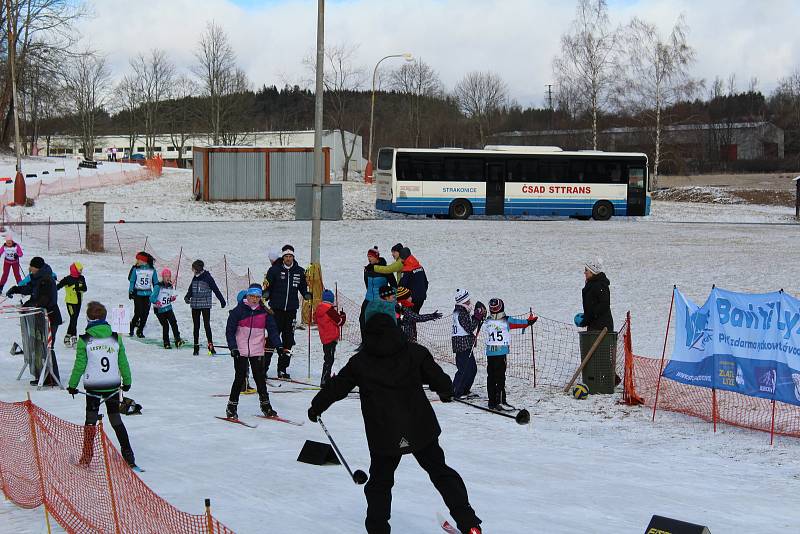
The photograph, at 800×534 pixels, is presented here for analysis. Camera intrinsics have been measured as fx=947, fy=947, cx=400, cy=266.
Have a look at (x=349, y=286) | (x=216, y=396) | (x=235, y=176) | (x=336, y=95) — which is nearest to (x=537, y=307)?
(x=349, y=286)

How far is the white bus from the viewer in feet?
132

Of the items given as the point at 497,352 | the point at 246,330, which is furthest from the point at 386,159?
the point at 246,330

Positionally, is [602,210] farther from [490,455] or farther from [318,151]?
[490,455]

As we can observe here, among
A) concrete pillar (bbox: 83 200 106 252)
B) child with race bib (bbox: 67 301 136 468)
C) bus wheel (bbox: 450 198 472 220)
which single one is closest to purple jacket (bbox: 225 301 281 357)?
child with race bib (bbox: 67 301 136 468)

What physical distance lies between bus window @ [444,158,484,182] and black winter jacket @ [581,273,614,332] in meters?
27.4

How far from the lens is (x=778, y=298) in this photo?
34.8 ft

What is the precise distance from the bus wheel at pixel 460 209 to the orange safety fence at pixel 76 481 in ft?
105

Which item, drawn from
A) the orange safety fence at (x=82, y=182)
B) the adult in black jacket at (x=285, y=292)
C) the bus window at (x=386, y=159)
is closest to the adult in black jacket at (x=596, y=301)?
the adult in black jacket at (x=285, y=292)

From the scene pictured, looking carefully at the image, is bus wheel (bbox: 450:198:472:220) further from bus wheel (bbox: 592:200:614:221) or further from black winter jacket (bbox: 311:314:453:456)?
black winter jacket (bbox: 311:314:453:456)

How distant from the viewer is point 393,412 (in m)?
6.29

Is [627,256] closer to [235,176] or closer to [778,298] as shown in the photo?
[778,298]

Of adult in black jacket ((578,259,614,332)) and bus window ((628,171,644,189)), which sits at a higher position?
bus window ((628,171,644,189))

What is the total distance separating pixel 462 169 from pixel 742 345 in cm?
2997

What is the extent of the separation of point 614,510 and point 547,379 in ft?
21.2
